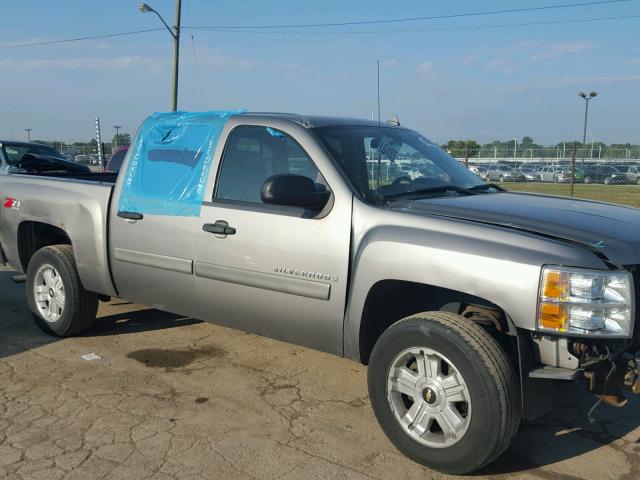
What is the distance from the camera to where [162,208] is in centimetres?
460

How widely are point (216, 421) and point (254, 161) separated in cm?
171

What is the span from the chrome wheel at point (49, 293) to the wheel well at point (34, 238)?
351mm

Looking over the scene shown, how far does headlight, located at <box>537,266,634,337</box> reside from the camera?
294 cm

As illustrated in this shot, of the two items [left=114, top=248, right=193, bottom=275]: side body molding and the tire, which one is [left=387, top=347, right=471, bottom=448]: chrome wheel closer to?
the tire

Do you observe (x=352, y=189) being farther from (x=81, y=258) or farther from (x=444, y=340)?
(x=81, y=258)

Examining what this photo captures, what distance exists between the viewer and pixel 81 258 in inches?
204

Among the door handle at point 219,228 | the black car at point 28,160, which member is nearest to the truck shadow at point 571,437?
the door handle at point 219,228

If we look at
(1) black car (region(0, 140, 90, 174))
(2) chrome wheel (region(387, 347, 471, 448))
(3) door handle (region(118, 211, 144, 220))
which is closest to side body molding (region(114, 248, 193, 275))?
(3) door handle (region(118, 211, 144, 220))

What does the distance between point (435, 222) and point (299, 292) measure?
0.97m

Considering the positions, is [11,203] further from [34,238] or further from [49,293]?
[49,293]

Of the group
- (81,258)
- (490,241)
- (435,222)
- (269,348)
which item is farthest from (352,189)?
(81,258)

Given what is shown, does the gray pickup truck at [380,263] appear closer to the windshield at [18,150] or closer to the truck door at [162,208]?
the truck door at [162,208]

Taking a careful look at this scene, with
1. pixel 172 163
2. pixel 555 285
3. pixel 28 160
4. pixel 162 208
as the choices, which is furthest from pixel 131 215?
pixel 28 160

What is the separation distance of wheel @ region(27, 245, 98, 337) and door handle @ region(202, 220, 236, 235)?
5.53 feet
